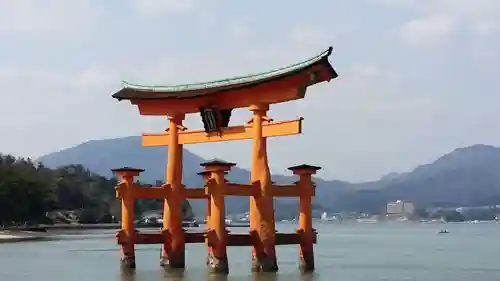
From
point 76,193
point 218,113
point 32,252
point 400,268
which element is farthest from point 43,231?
point 218,113

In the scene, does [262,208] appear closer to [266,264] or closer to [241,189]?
[241,189]

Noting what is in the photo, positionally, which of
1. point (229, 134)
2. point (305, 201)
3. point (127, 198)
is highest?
point (229, 134)

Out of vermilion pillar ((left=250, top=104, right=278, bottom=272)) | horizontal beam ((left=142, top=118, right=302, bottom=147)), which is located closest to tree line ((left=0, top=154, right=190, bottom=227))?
horizontal beam ((left=142, top=118, right=302, bottom=147))

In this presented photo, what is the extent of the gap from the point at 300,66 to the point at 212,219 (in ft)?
16.3

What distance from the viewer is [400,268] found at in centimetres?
3203

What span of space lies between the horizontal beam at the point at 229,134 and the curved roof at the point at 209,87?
126 cm

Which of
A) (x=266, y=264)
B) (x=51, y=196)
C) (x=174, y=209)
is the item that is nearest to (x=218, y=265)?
(x=266, y=264)

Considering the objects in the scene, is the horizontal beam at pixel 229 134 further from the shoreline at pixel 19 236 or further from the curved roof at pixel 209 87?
the shoreline at pixel 19 236

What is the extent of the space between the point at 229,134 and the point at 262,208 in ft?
9.09

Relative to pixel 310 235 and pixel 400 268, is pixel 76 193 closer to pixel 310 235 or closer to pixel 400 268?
pixel 400 268

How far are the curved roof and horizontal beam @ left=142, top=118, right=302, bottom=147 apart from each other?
49.6 inches

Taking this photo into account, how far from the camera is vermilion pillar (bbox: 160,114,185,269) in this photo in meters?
24.4

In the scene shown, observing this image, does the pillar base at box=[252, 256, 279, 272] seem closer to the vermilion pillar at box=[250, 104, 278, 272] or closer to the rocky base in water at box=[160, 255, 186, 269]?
the vermilion pillar at box=[250, 104, 278, 272]

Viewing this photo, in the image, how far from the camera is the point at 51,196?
77875 mm
